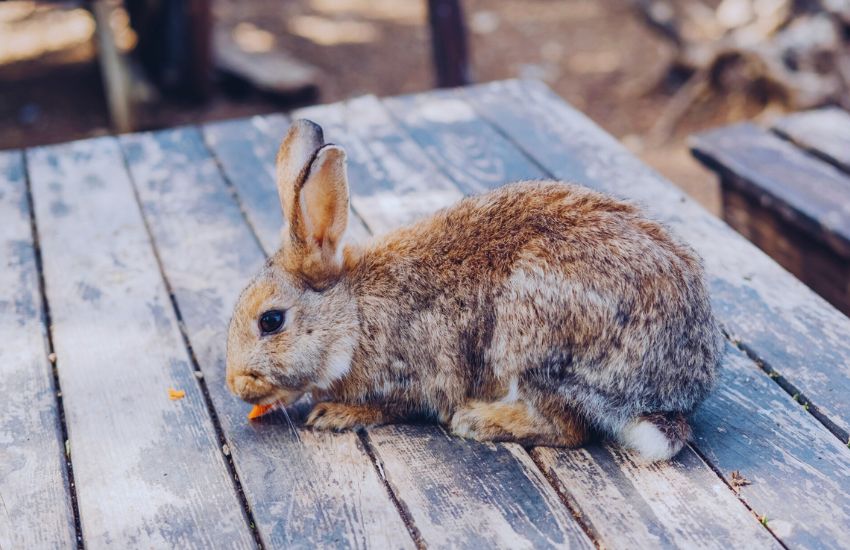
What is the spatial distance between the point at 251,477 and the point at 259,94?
17.4 ft

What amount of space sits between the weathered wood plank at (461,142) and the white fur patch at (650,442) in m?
1.34

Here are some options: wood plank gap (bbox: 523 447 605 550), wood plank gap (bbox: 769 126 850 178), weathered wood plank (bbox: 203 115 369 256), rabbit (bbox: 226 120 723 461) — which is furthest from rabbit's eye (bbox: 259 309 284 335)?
wood plank gap (bbox: 769 126 850 178)

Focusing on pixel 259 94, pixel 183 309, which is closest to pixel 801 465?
pixel 183 309

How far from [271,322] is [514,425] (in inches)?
25.5

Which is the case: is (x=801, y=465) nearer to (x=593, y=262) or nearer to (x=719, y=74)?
(x=593, y=262)

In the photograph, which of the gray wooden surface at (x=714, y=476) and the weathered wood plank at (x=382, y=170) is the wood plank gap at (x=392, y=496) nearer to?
the gray wooden surface at (x=714, y=476)

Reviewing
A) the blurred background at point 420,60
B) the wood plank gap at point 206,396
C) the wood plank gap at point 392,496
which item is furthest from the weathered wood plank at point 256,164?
the blurred background at point 420,60

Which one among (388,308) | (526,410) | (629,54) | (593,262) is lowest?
(629,54)

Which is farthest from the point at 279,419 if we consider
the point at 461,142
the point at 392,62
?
the point at 392,62

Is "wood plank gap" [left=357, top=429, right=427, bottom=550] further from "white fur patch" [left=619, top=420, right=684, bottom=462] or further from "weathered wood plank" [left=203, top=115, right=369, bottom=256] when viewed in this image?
"weathered wood plank" [left=203, top=115, right=369, bottom=256]

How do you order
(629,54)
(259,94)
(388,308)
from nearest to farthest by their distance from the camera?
1. (388,308)
2. (259,94)
3. (629,54)

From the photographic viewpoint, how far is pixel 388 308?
2.45 metres

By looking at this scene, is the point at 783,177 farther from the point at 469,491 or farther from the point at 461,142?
the point at 469,491

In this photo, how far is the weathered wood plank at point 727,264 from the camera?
101 inches
